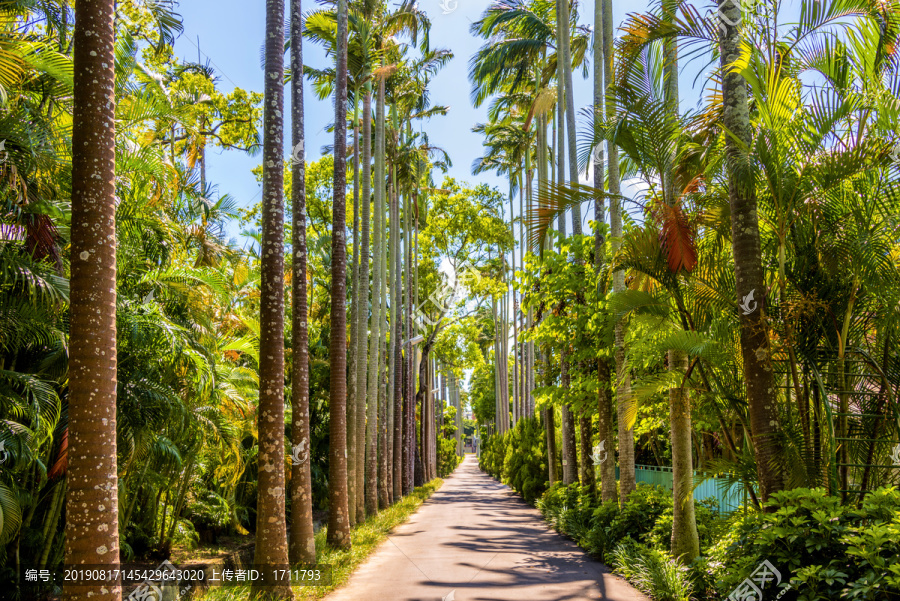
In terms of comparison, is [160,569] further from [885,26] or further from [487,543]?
[885,26]

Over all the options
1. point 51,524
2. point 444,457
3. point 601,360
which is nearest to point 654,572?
point 601,360

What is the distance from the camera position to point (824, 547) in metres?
5.15

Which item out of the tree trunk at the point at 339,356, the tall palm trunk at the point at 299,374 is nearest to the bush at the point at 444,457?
the tree trunk at the point at 339,356

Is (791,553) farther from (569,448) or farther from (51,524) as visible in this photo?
(569,448)

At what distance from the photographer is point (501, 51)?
19469 millimetres

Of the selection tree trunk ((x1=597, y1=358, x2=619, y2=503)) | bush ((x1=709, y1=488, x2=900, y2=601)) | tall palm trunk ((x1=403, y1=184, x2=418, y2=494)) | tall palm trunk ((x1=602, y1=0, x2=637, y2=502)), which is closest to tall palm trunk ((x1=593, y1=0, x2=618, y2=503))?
tree trunk ((x1=597, y1=358, x2=619, y2=503))

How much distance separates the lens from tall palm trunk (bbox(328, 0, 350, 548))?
12.0 metres

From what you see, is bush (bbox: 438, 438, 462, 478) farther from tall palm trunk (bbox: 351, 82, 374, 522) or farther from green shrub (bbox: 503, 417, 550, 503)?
tall palm trunk (bbox: 351, 82, 374, 522)

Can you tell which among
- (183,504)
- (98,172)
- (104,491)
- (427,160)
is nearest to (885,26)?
(98,172)

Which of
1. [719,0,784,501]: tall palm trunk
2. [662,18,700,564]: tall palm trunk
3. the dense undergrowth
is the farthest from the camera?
[662,18,700,564]: tall palm trunk

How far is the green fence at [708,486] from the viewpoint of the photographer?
9.05m

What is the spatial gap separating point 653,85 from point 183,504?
12697 millimetres

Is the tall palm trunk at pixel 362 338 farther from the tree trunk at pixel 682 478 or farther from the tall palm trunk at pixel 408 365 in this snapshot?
the tall palm trunk at pixel 408 365

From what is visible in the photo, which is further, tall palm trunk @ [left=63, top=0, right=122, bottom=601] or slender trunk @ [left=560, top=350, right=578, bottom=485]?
slender trunk @ [left=560, top=350, right=578, bottom=485]
